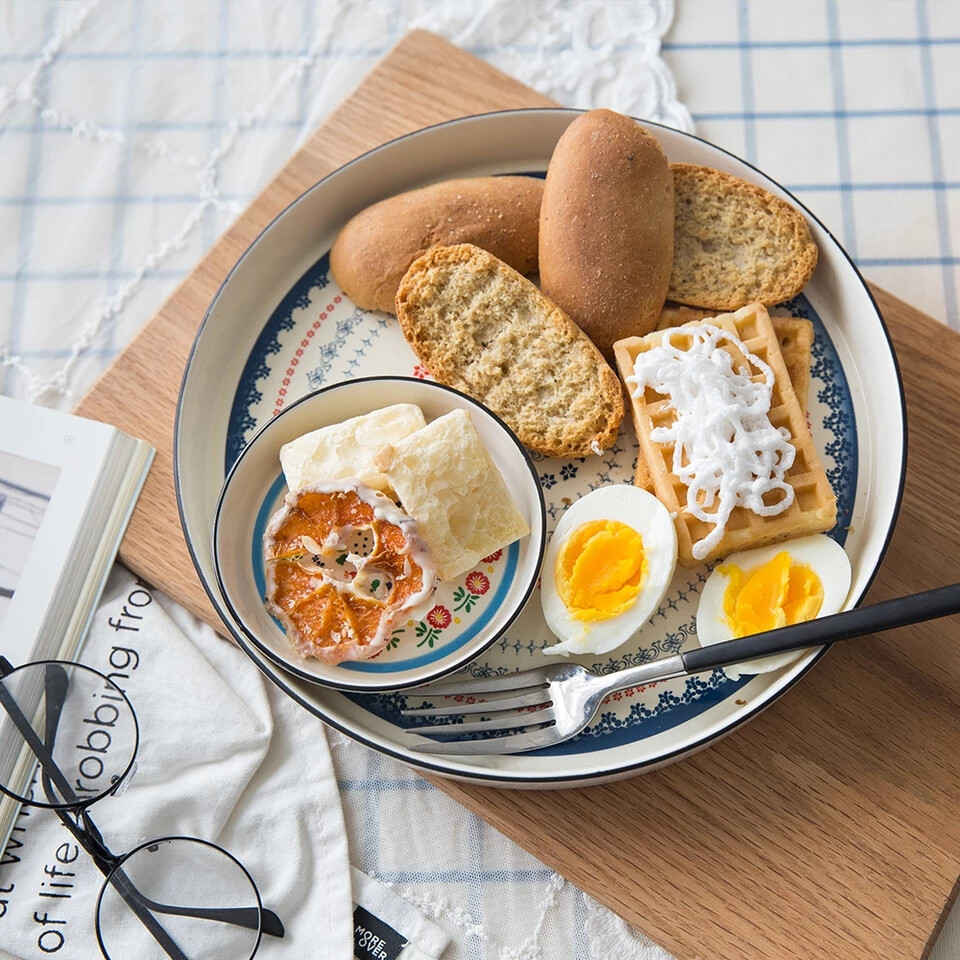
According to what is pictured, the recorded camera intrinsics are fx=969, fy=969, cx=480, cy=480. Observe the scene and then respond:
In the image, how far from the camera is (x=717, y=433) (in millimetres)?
1839

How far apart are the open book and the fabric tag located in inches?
30.2

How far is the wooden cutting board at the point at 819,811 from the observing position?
182 centimetres

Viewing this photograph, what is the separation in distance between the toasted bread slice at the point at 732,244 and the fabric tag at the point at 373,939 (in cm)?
144

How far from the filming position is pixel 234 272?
2.08 m

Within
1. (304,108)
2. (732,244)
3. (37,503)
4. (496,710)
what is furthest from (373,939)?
(304,108)

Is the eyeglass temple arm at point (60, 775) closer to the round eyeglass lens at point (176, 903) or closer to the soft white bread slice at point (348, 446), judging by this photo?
the round eyeglass lens at point (176, 903)

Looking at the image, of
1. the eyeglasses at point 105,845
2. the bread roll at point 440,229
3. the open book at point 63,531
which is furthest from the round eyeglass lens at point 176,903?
the bread roll at point 440,229

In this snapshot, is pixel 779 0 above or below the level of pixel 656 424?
above

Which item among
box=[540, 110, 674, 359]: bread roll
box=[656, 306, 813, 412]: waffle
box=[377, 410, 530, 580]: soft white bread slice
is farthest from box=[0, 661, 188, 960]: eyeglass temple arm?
box=[656, 306, 813, 412]: waffle

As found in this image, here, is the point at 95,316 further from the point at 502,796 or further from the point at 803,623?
the point at 803,623

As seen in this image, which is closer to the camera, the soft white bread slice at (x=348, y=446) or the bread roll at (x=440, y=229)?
the soft white bread slice at (x=348, y=446)

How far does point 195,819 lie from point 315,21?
2038 millimetres

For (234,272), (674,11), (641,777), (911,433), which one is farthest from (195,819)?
(674,11)

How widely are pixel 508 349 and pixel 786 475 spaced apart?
614 mm
